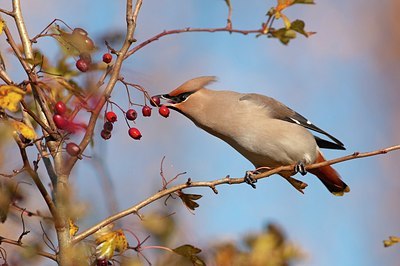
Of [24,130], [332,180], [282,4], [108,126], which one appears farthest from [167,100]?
[24,130]

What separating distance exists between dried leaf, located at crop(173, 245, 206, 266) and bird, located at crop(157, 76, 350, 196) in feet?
5.24

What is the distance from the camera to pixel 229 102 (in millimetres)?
3420

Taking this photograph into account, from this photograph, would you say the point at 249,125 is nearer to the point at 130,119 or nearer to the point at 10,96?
the point at 130,119

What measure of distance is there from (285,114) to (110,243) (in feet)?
7.64

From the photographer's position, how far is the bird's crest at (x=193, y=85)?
319 centimetres

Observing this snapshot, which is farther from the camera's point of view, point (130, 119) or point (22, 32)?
point (130, 119)

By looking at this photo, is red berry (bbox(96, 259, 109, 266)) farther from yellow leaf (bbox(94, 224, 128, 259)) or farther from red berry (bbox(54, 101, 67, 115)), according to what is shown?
red berry (bbox(54, 101, 67, 115))

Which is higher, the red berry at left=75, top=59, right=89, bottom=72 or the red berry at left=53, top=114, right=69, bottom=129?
the red berry at left=75, top=59, right=89, bottom=72

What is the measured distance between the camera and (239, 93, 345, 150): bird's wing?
3545mm

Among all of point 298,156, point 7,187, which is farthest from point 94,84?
point 298,156

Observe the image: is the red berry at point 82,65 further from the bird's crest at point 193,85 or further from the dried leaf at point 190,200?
the bird's crest at point 193,85

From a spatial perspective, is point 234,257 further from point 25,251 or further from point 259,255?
point 25,251

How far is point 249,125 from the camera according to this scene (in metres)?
3.34

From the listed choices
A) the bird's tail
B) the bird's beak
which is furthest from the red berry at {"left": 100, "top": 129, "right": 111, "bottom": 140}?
the bird's tail
